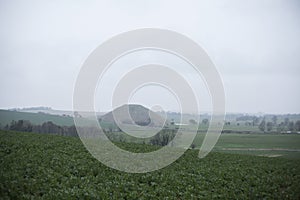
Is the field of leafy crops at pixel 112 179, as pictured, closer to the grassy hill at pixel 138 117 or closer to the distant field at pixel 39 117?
the grassy hill at pixel 138 117

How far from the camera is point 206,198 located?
13.7 metres

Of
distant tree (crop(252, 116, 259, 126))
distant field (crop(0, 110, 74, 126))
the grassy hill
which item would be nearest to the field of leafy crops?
the grassy hill

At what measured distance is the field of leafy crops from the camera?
1191cm

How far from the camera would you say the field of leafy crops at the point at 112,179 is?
11910 millimetres

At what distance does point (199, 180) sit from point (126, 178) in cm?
418

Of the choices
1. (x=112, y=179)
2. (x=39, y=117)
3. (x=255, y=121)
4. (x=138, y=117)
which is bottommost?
(x=112, y=179)

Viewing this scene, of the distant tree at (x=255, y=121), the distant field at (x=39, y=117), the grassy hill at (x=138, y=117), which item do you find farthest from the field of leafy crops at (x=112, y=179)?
the distant tree at (x=255, y=121)

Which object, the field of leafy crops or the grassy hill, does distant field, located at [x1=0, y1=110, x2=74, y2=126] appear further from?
the field of leafy crops

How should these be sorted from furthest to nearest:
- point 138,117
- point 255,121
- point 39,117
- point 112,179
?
point 255,121, point 39,117, point 138,117, point 112,179

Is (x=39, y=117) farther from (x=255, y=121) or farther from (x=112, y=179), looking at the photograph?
(x=255, y=121)

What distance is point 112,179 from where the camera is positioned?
14883mm

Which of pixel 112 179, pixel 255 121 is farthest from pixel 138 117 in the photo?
pixel 255 121

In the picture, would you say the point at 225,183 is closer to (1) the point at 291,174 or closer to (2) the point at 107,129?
(1) the point at 291,174

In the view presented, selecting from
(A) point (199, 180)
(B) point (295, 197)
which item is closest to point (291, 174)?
(B) point (295, 197)
